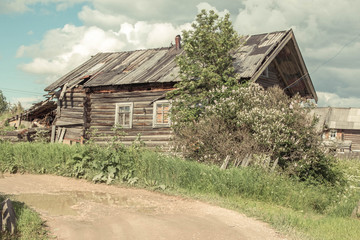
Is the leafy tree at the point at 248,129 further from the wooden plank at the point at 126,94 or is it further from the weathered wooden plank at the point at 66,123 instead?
the weathered wooden plank at the point at 66,123

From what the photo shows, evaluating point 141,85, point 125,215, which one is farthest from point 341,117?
point 125,215

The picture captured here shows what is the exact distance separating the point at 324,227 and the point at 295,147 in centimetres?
466

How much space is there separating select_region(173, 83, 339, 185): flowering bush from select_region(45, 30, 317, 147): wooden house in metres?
3.52

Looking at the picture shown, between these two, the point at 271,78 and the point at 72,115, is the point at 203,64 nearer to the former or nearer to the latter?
the point at 271,78

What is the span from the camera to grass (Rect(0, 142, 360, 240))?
320 inches

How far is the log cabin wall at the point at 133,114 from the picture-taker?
61.2 feet

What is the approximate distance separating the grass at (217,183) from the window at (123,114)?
21.2ft

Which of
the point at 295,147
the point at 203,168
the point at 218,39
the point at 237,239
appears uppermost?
the point at 218,39

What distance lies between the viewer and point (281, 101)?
13.2 meters

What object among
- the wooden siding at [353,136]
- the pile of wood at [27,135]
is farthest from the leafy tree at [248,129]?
the wooden siding at [353,136]

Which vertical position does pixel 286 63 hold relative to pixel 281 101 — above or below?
above

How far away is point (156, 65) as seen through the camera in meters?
20.3

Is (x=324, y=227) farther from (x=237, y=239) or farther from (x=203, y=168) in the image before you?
(x=203, y=168)

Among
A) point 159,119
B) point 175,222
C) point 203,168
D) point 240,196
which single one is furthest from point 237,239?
point 159,119
